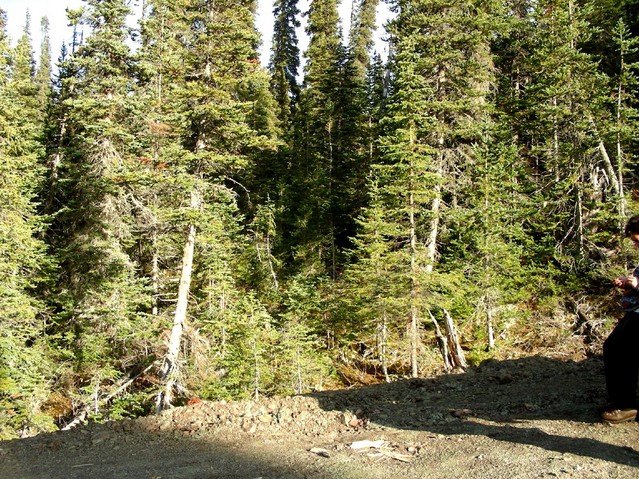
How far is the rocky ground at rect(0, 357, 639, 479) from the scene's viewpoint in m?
4.25

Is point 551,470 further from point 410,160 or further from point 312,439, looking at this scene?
point 410,160

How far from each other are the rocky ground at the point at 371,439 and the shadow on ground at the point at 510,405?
0.02m

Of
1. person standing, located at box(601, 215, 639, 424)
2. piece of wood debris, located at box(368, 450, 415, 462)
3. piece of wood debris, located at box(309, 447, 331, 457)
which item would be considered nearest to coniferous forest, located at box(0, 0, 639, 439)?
piece of wood debris, located at box(309, 447, 331, 457)

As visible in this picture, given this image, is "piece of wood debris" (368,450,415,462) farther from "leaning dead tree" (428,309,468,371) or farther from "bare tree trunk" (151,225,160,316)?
"bare tree trunk" (151,225,160,316)

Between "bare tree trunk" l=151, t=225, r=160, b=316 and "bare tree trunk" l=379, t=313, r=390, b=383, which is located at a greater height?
"bare tree trunk" l=151, t=225, r=160, b=316

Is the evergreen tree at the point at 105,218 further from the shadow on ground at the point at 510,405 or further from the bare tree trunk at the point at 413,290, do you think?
the shadow on ground at the point at 510,405

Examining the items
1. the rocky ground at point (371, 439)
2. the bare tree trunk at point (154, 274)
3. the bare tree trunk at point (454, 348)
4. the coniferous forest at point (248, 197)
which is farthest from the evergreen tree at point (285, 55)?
the rocky ground at point (371, 439)

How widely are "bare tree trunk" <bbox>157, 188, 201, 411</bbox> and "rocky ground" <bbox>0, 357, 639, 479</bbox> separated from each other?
310 inches

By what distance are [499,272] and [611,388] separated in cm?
1384

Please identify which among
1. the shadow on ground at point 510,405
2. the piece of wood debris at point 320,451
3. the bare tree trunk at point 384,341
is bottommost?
the bare tree trunk at point 384,341

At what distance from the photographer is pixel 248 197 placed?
18328 millimetres

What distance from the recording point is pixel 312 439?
5281mm

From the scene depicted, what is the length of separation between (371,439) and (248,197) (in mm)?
14104

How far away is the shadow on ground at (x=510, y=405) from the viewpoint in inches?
187
